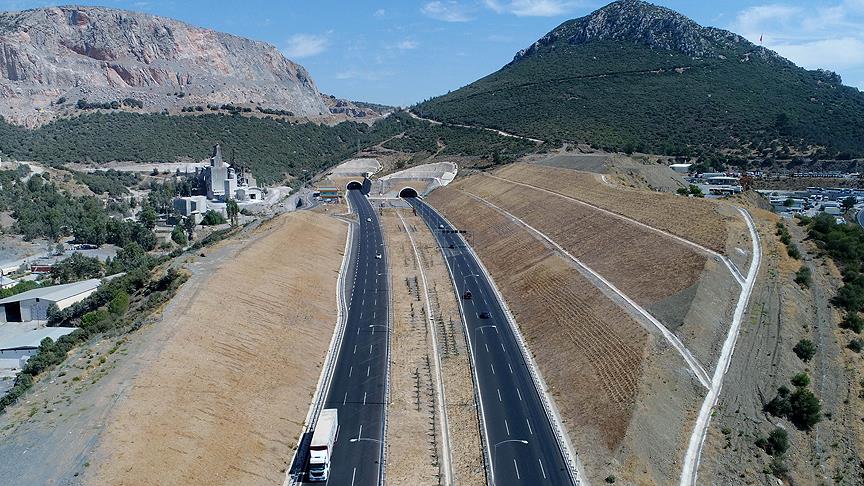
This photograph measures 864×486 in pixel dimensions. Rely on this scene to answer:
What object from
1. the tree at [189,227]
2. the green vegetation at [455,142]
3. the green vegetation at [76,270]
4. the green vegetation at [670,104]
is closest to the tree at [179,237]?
the tree at [189,227]

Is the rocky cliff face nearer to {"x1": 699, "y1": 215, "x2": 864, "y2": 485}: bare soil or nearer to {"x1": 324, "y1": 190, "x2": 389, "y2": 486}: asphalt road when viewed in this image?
{"x1": 324, "y1": 190, "x2": 389, "y2": 486}: asphalt road

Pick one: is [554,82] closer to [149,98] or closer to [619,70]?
[619,70]

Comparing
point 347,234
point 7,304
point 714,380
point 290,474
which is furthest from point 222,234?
point 714,380

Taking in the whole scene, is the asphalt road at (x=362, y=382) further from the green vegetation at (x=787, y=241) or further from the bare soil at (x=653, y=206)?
the green vegetation at (x=787, y=241)

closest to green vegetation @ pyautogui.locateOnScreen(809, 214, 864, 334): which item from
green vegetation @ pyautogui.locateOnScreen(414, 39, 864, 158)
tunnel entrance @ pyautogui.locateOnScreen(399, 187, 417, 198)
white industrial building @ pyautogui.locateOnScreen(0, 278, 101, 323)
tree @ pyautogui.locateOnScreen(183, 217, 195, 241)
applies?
white industrial building @ pyautogui.locateOnScreen(0, 278, 101, 323)

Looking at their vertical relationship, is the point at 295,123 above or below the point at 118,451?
above

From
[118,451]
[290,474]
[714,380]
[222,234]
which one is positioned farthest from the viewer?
[222,234]
